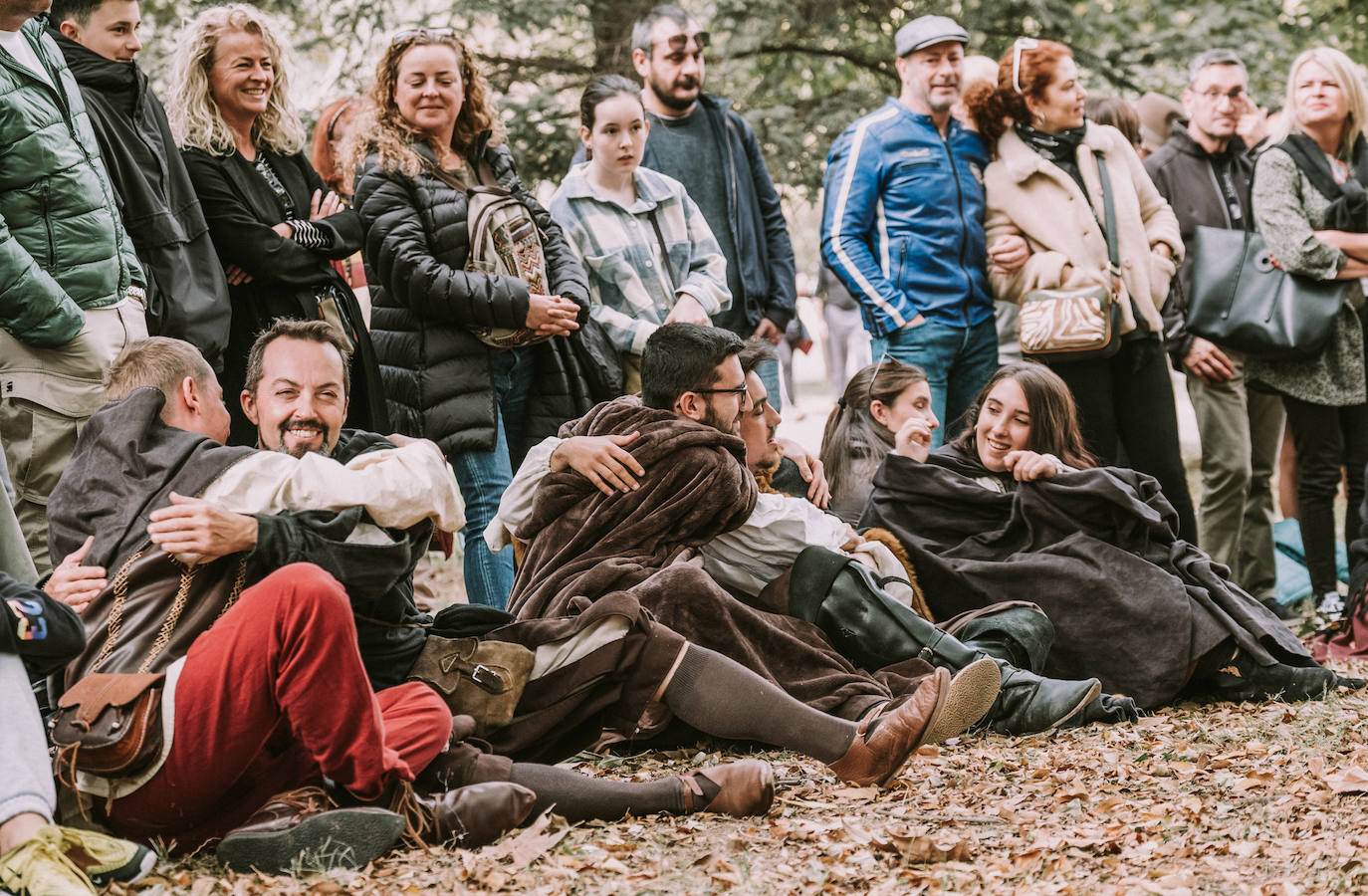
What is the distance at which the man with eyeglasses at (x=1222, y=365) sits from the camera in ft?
23.1

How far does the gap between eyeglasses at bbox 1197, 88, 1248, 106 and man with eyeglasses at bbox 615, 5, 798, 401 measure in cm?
229

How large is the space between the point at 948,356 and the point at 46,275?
3668 mm

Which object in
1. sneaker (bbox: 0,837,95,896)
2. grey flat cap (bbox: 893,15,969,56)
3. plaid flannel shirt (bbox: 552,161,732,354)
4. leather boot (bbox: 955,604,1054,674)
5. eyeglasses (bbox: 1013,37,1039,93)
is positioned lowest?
leather boot (bbox: 955,604,1054,674)

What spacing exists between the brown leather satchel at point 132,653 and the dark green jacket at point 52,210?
1.38 metres

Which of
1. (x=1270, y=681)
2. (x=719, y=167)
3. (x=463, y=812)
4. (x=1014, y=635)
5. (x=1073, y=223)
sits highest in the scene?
(x=719, y=167)

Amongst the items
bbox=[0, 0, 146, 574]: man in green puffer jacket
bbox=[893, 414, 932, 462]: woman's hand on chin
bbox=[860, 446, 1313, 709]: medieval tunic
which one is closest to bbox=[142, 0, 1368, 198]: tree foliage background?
bbox=[893, 414, 932, 462]: woman's hand on chin

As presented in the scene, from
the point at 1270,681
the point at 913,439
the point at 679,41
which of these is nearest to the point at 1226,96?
the point at 679,41

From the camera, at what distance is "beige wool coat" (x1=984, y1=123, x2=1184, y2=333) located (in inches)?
253

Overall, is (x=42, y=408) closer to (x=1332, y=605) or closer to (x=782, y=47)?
(x=1332, y=605)

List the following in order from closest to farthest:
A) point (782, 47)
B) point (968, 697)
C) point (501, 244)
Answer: point (968, 697), point (501, 244), point (782, 47)

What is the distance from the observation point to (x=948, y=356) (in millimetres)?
6492

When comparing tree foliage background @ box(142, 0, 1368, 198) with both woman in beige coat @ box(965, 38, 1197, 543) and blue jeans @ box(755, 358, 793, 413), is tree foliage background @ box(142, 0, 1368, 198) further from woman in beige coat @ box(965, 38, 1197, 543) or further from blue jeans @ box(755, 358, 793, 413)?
blue jeans @ box(755, 358, 793, 413)

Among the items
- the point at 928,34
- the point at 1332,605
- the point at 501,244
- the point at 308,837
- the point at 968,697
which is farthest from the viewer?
the point at 1332,605

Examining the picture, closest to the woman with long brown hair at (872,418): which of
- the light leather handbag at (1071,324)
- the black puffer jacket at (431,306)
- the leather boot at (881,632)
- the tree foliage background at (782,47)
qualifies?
the light leather handbag at (1071,324)
